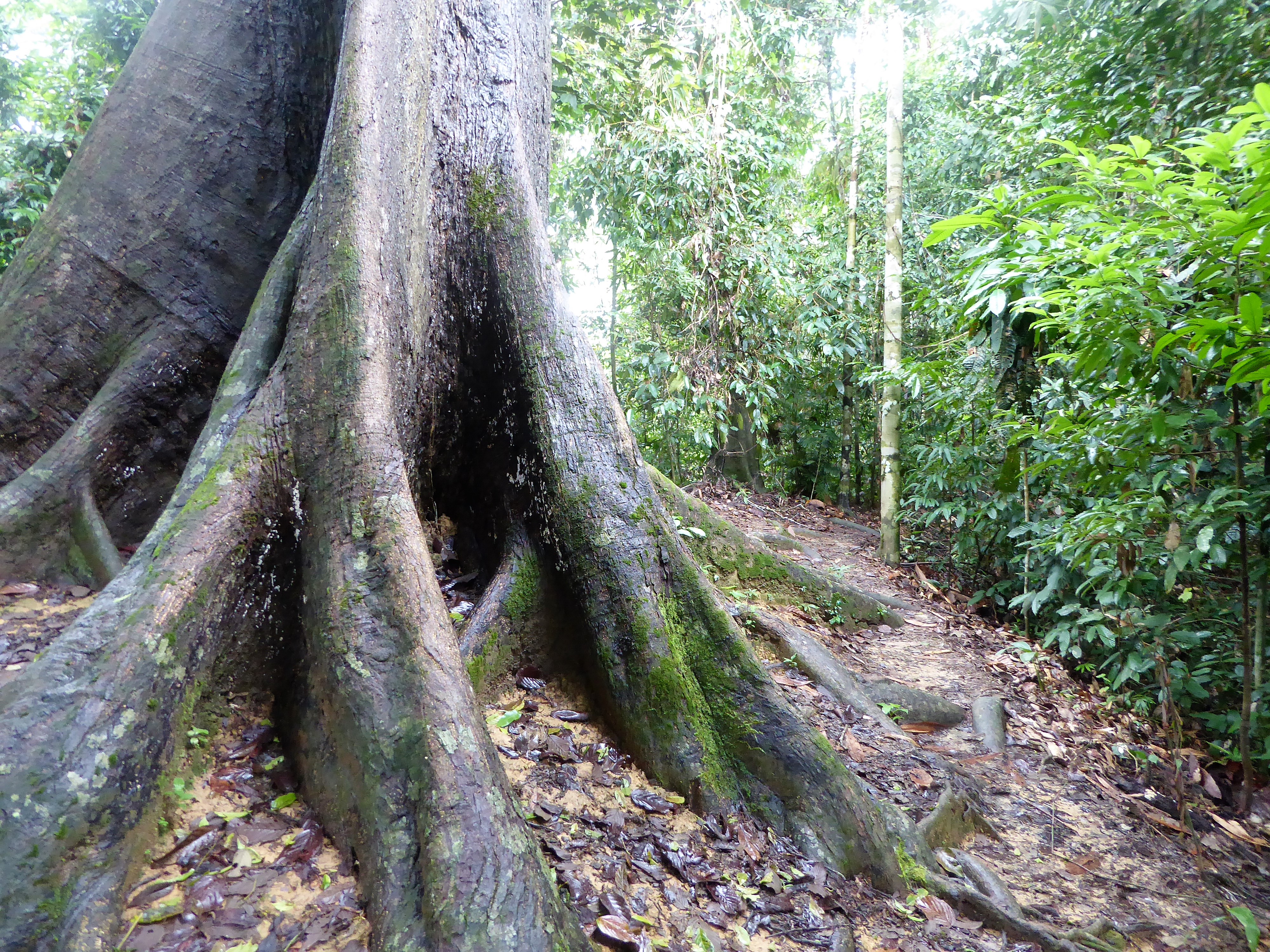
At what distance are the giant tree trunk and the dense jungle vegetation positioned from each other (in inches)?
78.9

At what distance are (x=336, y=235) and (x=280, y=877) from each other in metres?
2.24

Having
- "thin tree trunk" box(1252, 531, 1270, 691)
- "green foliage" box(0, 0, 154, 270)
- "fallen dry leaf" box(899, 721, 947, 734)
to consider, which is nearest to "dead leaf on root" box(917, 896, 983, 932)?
"fallen dry leaf" box(899, 721, 947, 734)

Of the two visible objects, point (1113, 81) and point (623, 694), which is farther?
point (1113, 81)

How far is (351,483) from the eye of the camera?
8.10 ft

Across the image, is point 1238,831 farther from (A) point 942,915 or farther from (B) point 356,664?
(B) point 356,664

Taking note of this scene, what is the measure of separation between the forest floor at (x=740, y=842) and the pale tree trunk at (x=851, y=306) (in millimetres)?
7449

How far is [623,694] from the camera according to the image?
2.85 m

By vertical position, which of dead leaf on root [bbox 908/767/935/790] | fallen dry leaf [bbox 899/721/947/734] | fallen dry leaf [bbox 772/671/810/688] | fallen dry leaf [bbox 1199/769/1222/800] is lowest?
fallen dry leaf [bbox 1199/769/1222/800]

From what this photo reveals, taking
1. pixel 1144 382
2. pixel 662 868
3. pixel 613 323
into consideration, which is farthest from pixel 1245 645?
pixel 613 323

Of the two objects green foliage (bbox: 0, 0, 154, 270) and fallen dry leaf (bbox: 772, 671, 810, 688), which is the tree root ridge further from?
green foliage (bbox: 0, 0, 154, 270)

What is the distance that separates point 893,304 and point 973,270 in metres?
4.62

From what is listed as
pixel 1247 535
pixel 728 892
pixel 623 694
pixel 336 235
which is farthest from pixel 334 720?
pixel 1247 535

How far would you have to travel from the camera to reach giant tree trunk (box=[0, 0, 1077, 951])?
6.02ft

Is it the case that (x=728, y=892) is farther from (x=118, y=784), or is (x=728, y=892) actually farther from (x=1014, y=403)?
(x=1014, y=403)
